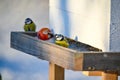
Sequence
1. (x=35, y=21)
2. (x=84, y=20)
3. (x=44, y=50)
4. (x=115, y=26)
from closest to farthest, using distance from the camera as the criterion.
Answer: (x=115, y=26), (x=44, y=50), (x=84, y=20), (x=35, y=21)

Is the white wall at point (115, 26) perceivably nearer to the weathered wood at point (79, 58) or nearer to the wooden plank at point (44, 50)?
the weathered wood at point (79, 58)

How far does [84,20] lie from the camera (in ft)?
9.43

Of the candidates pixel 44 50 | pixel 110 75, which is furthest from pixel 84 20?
pixel 110 75

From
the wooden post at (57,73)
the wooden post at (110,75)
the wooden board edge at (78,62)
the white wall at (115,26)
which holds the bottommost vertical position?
the wooden post at (57,73)

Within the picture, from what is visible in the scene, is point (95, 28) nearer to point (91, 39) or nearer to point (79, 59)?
point (91, 39)

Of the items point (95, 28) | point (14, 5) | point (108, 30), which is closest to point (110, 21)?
point (108, 30)

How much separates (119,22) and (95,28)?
211mm

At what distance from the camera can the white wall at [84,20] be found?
2.54m

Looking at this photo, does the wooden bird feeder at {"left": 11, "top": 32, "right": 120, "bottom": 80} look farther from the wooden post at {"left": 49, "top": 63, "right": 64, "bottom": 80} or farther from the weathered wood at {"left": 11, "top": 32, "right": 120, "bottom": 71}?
the wooden post at {"left": 49, "top": 63, "right": 64, "bottom": 80}

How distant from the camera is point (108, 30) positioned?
2.49m

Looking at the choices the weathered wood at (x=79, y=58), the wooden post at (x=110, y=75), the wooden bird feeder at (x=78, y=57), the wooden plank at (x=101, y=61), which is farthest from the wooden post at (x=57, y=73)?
the wooden plank at (x=101, y=61)

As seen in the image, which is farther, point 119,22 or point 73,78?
point 73,78

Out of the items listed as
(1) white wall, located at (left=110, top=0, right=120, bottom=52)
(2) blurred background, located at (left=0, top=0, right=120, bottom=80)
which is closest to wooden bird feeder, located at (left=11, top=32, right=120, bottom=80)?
(1) white wall, located at (left=110, top=0, right=120, bottom=52)

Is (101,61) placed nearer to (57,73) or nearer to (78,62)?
(78,62)
